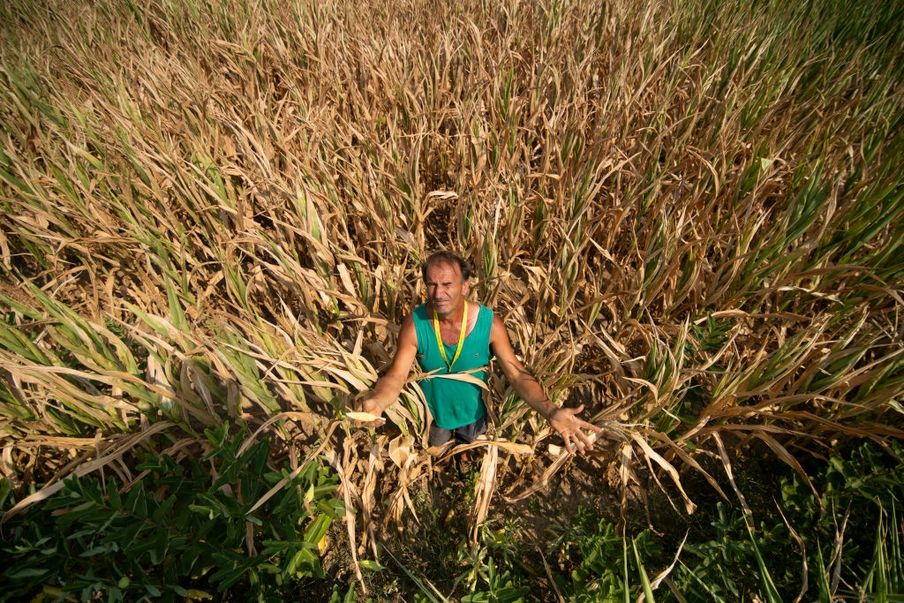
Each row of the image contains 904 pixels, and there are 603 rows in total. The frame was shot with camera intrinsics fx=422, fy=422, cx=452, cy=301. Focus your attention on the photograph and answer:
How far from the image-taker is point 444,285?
3.80 feet

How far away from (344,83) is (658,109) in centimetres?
205

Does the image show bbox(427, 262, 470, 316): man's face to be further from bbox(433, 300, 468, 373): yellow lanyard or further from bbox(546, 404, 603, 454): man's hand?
bbox(546, 404, 603, 454): man's hand

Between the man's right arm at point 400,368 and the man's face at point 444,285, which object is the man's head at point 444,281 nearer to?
the man's face at point 444,285

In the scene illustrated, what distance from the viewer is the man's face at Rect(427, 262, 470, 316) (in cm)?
115

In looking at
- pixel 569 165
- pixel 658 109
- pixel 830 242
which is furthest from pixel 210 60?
pixel 830 242

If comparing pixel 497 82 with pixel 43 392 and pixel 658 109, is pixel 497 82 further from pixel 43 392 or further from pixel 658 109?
pixel 43 392

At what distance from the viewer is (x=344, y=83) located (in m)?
2.96

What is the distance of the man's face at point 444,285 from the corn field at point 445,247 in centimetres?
37

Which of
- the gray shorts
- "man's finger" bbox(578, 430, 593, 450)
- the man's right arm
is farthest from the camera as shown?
the gray shorts

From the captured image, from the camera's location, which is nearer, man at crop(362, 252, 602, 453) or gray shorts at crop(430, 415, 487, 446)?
man at crop(362, 252, 602, 453)

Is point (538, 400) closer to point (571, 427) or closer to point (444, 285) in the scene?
point (571, 427)

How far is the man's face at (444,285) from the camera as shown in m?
1.15

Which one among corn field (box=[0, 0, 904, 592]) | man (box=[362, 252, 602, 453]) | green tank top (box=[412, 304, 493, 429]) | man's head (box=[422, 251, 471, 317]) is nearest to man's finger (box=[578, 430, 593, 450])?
man (box=[362, 252, 602, 453])

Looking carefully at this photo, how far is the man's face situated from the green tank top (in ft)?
0.36
